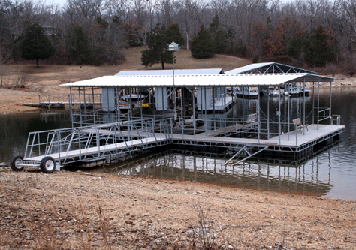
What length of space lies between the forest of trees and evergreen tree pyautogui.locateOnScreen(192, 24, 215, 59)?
333cm

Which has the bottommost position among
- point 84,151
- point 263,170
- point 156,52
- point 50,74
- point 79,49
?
point 263,170

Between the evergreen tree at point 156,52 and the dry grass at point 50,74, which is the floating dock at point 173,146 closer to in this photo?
the dry grass at point 50,74

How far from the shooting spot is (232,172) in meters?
15.4

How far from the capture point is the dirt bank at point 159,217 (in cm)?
676

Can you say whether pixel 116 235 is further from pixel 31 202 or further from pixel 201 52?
pixel 201 52

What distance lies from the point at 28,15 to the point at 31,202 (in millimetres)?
72429

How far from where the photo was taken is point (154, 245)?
6.65 metres

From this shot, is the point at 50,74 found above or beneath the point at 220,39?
beneath

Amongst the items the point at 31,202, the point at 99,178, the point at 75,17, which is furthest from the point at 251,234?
the point at 75,17

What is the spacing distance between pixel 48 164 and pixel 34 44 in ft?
154

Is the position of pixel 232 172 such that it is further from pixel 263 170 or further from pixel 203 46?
pixel 203 46

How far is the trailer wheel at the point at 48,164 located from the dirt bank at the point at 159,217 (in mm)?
1204

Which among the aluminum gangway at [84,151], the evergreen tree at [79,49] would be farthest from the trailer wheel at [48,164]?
the evergreen tree at [79,49]

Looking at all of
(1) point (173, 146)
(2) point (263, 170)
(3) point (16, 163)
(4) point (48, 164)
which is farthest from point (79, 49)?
(2) point (263, 170)
